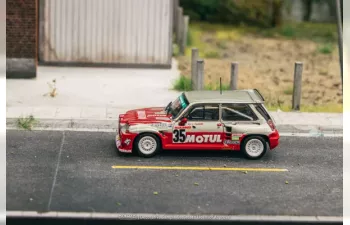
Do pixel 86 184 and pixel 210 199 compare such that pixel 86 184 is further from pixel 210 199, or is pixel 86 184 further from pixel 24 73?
pixel 24 73

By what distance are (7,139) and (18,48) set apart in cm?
572

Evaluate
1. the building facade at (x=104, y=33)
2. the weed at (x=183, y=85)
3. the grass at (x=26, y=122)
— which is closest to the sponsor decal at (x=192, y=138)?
the grass at (x=26, y=122)

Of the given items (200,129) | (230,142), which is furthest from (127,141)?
(230,142)

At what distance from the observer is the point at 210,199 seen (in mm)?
12445

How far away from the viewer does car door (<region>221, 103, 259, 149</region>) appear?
14.6 m

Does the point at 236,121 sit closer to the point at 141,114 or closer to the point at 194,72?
the point at 141,114

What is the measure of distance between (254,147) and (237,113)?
68 cm

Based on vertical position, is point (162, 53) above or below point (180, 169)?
above

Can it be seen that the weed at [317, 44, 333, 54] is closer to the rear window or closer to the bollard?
the bollard

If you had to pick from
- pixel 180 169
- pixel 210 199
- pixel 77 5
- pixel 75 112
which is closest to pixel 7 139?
pixel 75 112

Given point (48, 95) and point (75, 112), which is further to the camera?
point (48, 95)

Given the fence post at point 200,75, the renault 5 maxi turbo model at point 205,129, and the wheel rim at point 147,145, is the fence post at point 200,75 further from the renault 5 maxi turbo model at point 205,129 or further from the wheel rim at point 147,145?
the wheel rim at point 147,145

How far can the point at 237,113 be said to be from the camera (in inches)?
583

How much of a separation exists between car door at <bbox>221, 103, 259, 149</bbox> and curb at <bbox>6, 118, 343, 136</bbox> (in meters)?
2.37
